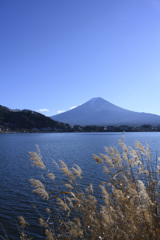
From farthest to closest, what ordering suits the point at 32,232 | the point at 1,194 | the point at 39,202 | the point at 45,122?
the point at 45,122
the point at 1,194
the point at 39,202
the point at 32,232

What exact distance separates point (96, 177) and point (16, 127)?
146 meters

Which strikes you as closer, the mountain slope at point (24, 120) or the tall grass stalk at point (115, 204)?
the tall grass stalk at point (115, 204)

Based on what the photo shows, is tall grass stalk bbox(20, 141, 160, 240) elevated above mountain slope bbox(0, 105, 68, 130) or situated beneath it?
situated beneath

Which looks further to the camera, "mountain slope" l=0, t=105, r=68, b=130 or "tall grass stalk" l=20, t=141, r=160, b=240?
"mountain slope" l=0, t=105, r=68, b=130

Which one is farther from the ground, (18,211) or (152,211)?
(152,211)

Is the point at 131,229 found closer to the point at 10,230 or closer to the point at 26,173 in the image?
the point at 10,230

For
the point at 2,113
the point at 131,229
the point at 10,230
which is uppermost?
the point at 2,113

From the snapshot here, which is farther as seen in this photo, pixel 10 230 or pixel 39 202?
pixel 39 202

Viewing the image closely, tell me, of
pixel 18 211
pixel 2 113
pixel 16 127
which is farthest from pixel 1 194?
pixel 2 113

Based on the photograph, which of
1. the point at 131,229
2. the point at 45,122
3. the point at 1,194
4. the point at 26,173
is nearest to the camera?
the point at 131,229

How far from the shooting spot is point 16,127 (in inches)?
5979

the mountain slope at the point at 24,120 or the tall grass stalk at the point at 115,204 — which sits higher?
the mountain slope at the point at 24,120

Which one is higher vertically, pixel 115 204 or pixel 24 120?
pixel 24 120

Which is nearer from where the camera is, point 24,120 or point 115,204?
point 115,204
